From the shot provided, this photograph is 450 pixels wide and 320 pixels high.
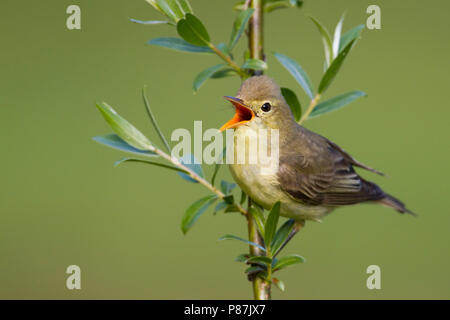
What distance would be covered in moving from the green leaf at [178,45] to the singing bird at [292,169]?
35cm

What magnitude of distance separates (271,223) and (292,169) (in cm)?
99

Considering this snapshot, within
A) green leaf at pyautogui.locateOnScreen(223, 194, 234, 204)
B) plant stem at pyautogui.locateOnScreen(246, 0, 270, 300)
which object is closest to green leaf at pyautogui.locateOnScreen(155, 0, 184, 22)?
plant stem at pyautogui.locateOnScreen(246, 0, 270, 300)

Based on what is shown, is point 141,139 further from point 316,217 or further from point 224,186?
point 316,217

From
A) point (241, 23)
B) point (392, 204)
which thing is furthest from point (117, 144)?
point (392, 204)

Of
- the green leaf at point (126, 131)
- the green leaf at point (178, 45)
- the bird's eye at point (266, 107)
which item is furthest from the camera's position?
the bird's eye at point (266, 107)

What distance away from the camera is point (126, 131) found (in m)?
1.79

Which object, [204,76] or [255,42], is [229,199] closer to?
[204,76]

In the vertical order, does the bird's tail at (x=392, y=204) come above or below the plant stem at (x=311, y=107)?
below

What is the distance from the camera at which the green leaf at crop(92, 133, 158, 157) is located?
5.99 ft

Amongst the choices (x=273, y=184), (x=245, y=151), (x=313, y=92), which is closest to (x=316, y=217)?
(x=273, y=184)

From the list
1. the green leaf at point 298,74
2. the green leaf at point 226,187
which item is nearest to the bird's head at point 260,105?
the green leaf at point 298,74

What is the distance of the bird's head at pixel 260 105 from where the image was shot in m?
2.31

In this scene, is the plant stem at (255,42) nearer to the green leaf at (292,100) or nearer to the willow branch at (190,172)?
the willow branch at (190,172)

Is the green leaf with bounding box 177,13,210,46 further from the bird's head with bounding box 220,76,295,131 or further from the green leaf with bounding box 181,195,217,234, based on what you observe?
the green leaf with bounding box 181,195,217,234
